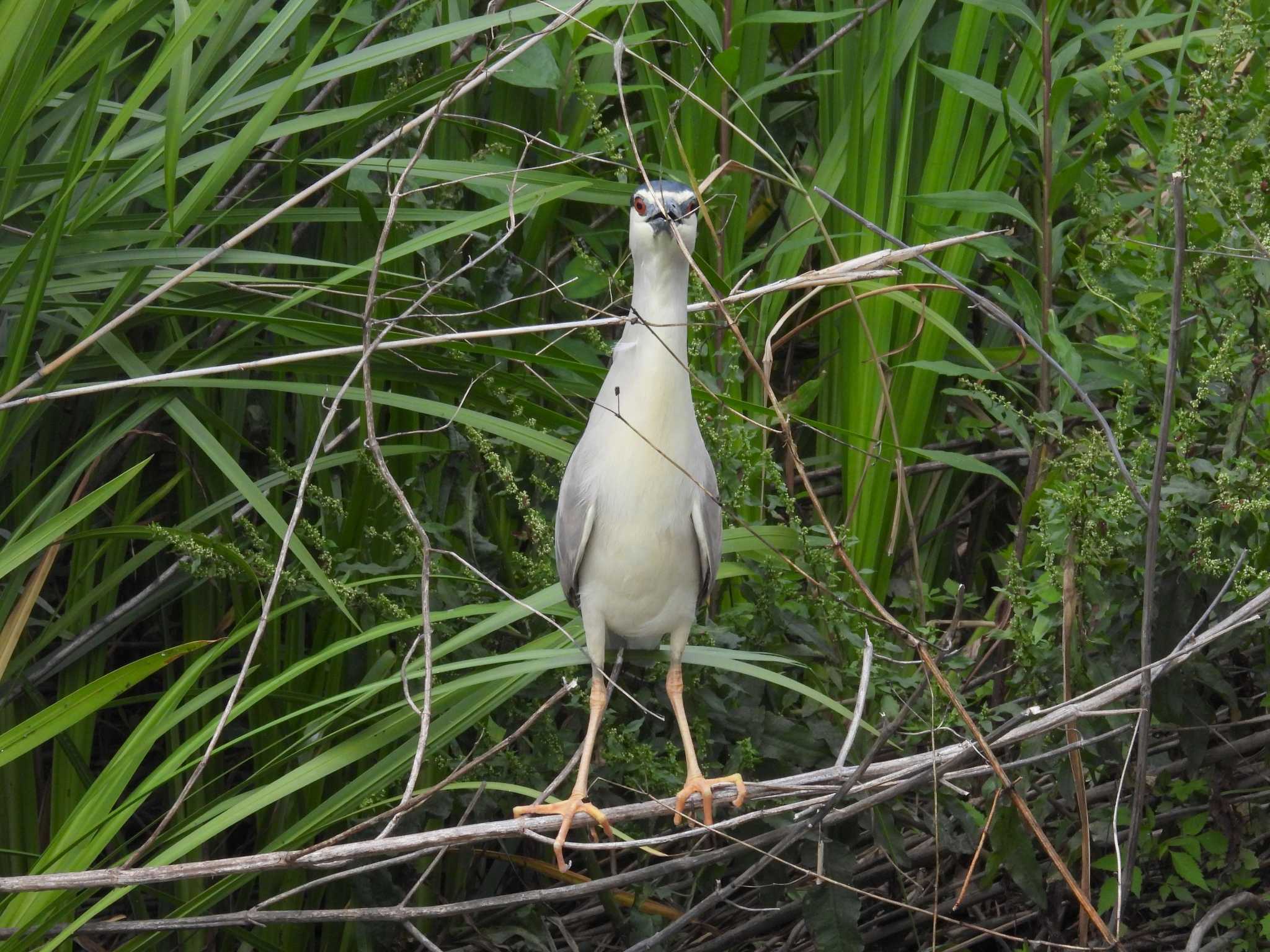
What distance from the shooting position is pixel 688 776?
2545mm

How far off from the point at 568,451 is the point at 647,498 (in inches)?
11.9

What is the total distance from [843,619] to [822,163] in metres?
1.17

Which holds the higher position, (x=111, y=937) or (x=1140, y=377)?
(x=1140, y=377)

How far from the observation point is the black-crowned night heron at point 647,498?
2.48 meters

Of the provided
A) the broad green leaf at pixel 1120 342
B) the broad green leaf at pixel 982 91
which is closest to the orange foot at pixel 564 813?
the broad green leaf at pixel 1120 342

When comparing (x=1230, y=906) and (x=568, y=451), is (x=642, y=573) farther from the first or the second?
(x=1230, y=906)

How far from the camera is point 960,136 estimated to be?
318 cm

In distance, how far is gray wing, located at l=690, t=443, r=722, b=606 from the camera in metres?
2.58

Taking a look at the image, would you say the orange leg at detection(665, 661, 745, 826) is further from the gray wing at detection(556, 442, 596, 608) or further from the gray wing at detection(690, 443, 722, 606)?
the gray wing at detection(556, 442, 596, 608)

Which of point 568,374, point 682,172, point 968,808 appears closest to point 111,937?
point 568,374

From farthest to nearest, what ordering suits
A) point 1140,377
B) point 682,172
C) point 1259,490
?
point 682,172 → point 1140,377 → point 1259,490

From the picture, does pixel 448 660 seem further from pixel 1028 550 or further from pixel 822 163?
pixel 822 163

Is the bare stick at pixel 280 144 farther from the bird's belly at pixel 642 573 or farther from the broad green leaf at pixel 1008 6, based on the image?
the broad green leaf at pixel 1008 6

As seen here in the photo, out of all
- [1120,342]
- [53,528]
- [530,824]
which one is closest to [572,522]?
[530,824]
